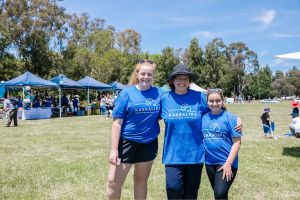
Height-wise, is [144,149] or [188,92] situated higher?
[188,92]

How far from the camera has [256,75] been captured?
99.7 m

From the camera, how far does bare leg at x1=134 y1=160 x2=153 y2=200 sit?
4.15m

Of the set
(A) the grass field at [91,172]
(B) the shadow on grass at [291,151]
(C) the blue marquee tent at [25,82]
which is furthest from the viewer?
(C) the blue marquee tent at [25,82]

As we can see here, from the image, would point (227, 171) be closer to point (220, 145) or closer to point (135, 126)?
point (220, 145)

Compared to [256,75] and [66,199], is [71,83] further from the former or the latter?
[256,75]

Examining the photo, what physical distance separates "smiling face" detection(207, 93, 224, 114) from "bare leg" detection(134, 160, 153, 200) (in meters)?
0.94

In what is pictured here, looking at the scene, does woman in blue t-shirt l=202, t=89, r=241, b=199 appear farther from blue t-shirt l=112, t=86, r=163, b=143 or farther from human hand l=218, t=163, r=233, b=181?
blue t-shirt l=112, t=86, r=163, b=143

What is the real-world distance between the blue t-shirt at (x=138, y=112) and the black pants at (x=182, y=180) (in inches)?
19.1

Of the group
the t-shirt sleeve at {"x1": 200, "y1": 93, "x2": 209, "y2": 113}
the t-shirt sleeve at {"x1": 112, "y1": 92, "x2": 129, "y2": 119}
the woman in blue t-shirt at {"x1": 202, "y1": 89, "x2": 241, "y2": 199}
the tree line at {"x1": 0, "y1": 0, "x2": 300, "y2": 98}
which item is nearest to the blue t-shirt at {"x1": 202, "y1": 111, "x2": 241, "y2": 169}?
the woman in blue t-shirt at {"x1": 202, "y1": 89, "x2": 241, "y2": 199}

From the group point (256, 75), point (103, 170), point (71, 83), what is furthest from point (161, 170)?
point (256, 75)

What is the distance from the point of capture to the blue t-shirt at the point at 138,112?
3.96 m

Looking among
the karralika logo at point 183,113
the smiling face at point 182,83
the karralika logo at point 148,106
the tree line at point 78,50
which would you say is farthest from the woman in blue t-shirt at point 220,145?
the tree line at point 78,50

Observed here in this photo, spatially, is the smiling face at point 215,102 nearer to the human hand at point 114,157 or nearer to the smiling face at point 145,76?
the smiling face at point 145,76

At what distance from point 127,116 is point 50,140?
352 inches
